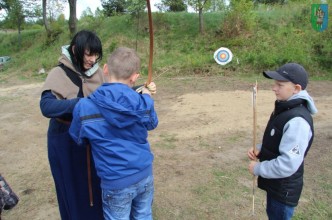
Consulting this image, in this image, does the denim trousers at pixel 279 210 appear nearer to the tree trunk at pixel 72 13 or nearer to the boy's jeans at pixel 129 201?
the boy's jeans at pixel 129 201

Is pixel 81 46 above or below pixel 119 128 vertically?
above

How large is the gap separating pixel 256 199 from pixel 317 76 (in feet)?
21.2

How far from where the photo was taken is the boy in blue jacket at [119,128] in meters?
1.39

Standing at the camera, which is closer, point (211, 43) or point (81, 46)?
point (81, 46)

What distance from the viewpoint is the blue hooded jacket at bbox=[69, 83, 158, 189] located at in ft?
4.56

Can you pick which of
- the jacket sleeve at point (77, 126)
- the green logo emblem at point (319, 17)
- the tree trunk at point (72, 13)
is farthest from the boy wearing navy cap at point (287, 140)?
the tree trunk at point (72, 13)

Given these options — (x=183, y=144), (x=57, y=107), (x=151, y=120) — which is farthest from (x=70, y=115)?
(x=183, y=144)

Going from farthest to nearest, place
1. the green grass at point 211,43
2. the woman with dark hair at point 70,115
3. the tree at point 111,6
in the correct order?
1. the tree at point 111,6
2. the green grass at point 211,43
3. the woman with dark hair at point 70,115

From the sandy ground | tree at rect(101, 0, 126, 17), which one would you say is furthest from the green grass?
tree at rect(101, 0, 126, 17)

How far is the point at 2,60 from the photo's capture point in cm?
1423

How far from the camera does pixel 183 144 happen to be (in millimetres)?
4055

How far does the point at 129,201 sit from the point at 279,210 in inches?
30.1

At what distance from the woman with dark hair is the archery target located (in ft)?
25.6

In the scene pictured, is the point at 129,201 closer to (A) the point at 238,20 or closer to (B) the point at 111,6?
(A) the point at 238,20
